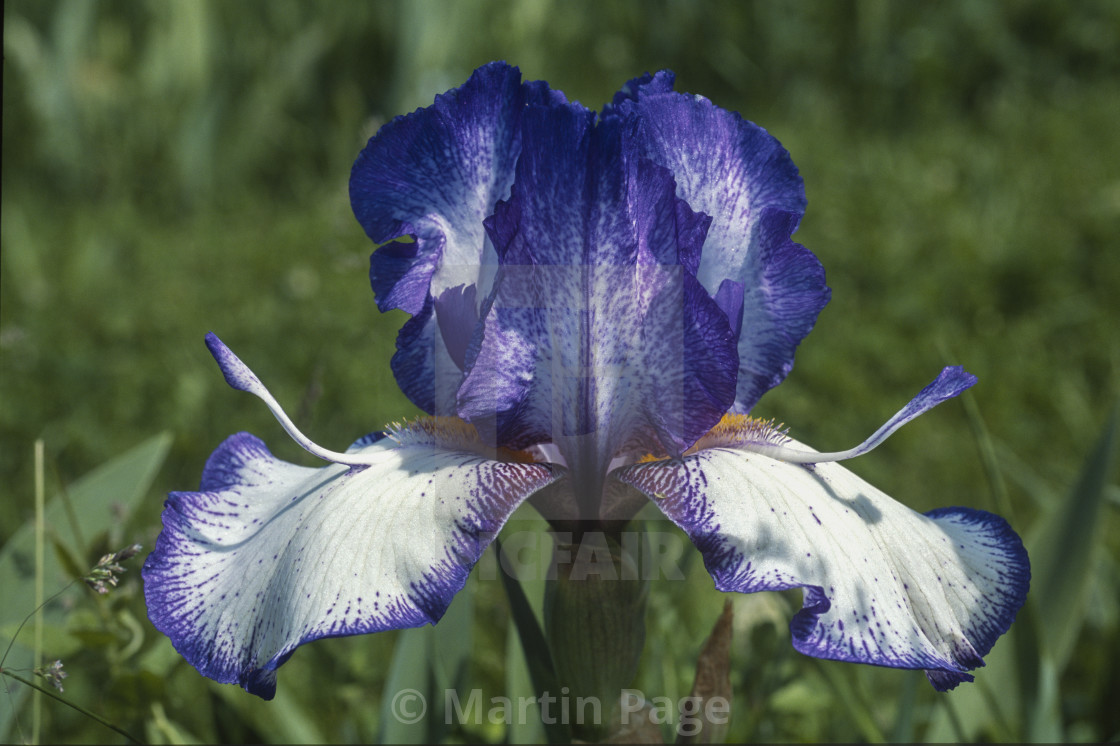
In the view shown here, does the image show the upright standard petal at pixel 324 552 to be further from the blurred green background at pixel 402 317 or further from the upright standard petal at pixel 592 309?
the blurred green background at pixel 402 317

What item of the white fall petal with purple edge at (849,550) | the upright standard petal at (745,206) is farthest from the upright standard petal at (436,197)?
the white fall petal with purple edge at (849,550)

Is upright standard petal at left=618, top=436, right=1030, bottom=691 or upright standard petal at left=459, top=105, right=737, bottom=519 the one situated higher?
upright standard petal at left=459, top=105, right=737, bottom=519

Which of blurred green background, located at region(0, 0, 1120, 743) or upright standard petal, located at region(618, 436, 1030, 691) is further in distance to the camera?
blurred green background, located at region(0, 0, 1120, 743)

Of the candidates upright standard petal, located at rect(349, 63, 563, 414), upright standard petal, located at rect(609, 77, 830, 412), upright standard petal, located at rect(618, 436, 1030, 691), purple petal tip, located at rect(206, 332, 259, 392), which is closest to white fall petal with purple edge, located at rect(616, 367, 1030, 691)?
upright standard petal, located at rect(618, 436, 1030, 691)

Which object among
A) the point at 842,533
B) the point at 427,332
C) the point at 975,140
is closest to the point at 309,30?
the point at 975,140

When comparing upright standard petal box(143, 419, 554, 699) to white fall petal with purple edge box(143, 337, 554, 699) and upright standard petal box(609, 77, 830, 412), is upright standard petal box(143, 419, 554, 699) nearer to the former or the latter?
white fall petal with purple edge box(143, 337, 554, 699)

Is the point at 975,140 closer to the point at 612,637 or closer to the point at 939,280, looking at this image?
the point at 939,280
